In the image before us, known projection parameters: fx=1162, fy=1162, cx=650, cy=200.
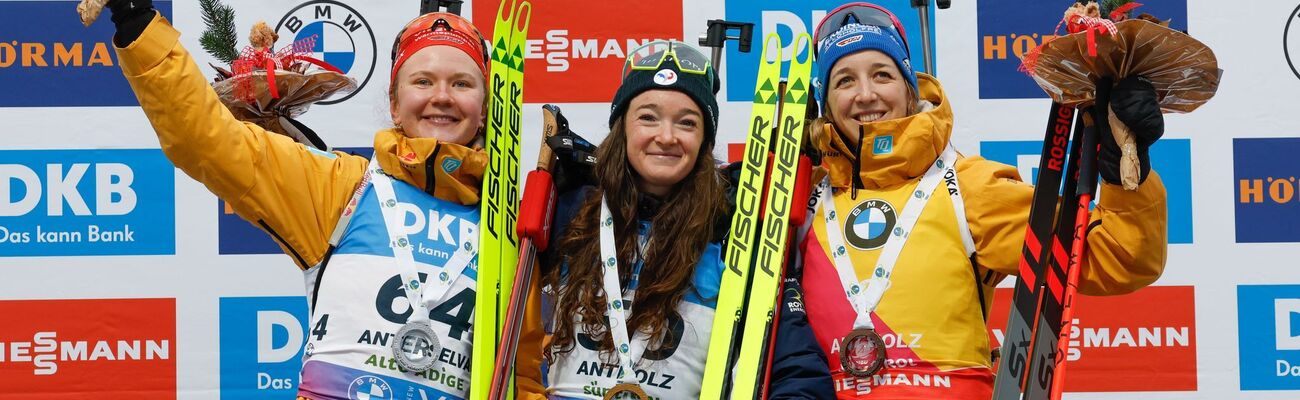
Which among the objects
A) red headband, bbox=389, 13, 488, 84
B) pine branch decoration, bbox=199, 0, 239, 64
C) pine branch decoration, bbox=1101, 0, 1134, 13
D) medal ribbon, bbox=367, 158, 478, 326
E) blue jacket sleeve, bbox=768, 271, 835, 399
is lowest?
blue jacket sleeve, bbox=768, 271, 835, 399

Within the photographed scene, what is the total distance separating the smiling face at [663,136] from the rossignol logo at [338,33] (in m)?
1.60

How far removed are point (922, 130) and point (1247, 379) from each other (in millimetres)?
2149

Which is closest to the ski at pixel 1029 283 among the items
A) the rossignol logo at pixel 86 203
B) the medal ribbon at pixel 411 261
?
the medal ribbon at pixel 411 261

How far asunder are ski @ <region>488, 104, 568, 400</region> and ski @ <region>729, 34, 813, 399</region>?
0.50 m

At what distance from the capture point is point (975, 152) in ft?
13.2

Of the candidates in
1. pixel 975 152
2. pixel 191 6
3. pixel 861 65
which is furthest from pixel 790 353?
pixel 191 6

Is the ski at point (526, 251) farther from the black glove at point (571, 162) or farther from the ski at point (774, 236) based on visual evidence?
the ski at point (774, 236)

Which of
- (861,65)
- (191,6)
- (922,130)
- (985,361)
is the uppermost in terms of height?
(191,6)

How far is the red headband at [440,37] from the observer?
288cm

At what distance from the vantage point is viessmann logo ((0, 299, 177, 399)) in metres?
3.97

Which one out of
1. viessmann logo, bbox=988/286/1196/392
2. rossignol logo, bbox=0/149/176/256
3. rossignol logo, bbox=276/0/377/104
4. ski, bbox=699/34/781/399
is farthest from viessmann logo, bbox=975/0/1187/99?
rossignol logo, bbox=0/149/176/256

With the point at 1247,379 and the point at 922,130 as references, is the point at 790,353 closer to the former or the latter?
the point at 922,130

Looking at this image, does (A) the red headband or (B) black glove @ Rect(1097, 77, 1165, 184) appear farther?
(A) the red headband

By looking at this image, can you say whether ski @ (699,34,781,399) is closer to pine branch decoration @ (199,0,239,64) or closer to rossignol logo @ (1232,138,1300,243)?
pine branch decoration @ (199,0,239,64)
